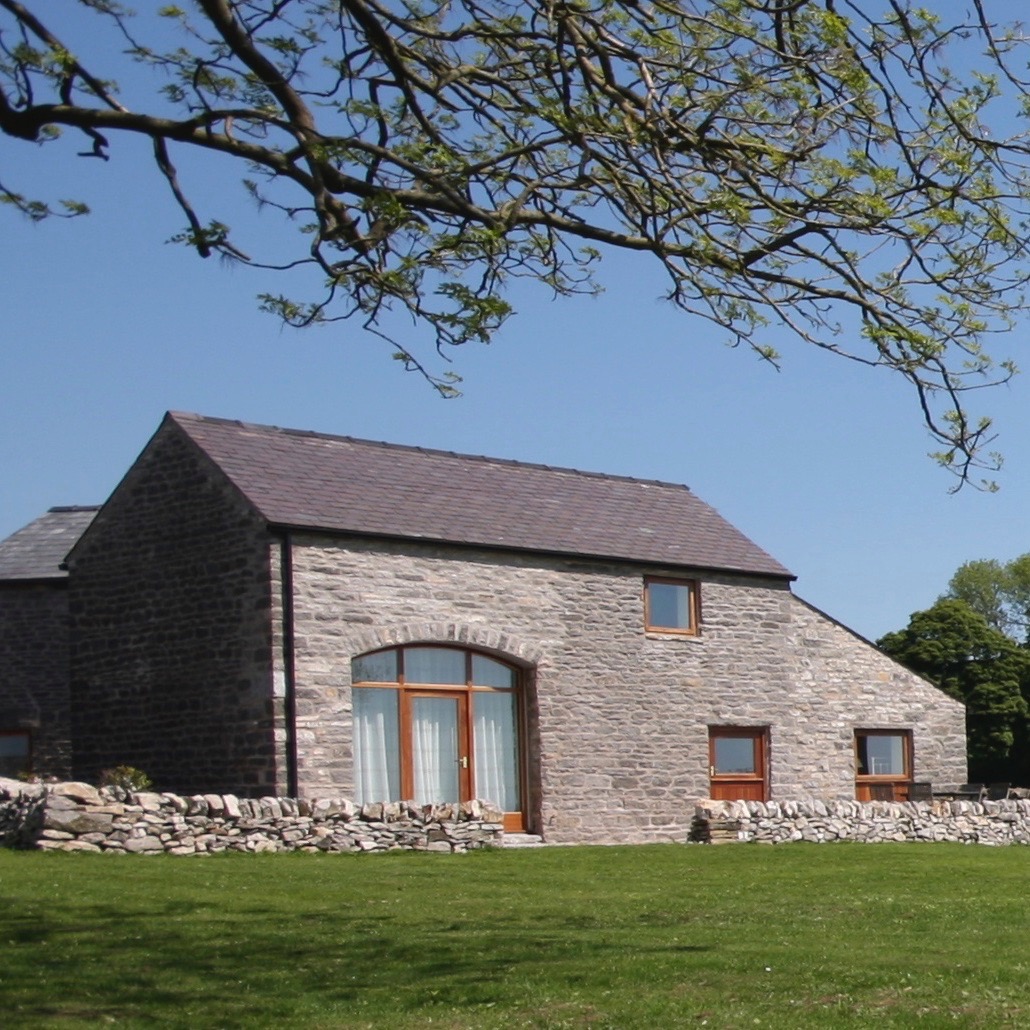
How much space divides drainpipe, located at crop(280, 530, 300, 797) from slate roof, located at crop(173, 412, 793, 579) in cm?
50

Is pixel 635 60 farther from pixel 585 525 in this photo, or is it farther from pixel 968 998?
pixel 585 525

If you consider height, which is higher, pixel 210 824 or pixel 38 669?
pixel 38 669

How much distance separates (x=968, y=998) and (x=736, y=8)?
656cm

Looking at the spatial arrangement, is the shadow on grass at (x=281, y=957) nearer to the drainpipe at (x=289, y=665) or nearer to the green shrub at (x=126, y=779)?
the drainpipe at (x=289, y=665)

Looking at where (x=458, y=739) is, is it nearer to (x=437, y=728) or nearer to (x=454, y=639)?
(x=437, y=728)

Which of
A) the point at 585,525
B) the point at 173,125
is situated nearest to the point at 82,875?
the point at 173,125

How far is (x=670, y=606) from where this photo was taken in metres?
28.9

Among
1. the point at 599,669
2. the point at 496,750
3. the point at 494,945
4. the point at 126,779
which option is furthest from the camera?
the point at 599,669

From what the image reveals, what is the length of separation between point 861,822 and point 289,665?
33.2ft

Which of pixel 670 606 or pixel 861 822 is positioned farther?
pixel 670 606

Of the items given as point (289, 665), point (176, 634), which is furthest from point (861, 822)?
point (176, 634)

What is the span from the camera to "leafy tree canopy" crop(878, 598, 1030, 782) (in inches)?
2005

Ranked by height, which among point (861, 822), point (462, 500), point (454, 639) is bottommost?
point (861, 822)

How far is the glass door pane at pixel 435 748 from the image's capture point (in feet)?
84.1
